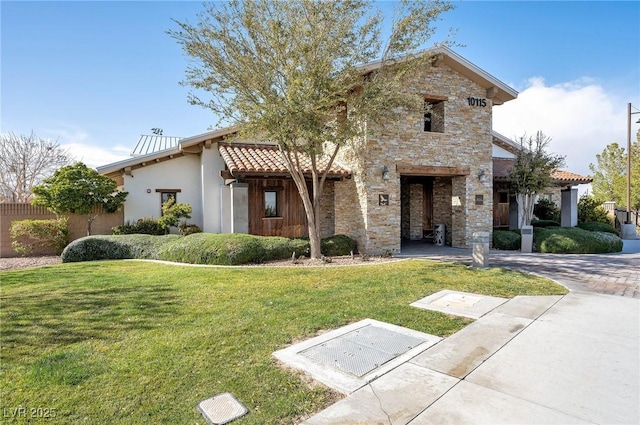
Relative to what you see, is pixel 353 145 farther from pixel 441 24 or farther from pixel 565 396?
pixel 565 396

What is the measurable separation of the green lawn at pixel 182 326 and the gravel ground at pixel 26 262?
2.27 metres

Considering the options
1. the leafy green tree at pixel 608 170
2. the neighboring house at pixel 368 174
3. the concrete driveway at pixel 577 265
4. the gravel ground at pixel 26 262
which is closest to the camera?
the concrete driveway at pixel 577 265

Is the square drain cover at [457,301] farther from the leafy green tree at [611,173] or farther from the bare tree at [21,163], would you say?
the bare tree at [21,163]

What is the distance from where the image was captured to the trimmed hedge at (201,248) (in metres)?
11.6

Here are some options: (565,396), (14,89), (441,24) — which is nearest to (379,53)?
(441,24)

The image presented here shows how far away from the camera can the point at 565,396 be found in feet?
11.4

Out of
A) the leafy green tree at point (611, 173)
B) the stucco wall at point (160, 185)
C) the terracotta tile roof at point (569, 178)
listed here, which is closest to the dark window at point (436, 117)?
the terracotta tile roof at point (569, 178)

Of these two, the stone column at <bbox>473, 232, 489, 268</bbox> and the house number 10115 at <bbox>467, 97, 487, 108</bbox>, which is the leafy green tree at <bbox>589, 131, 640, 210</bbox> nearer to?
the house number 10115 at <bbox>467, 97, 487, 108</bbox>

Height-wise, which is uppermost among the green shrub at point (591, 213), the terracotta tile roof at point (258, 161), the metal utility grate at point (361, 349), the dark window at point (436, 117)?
the dark window at point (436, 117)

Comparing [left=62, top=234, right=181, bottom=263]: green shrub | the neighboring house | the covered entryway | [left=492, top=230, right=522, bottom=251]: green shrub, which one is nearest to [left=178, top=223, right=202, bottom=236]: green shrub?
Answer: the neighboring house

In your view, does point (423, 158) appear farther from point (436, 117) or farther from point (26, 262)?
point (26, 262)

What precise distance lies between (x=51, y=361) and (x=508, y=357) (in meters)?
6.09

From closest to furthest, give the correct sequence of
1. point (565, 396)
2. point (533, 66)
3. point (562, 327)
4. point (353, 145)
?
point (565, 396) < point (562, 327) < point (353, 145) < point (533, 66)

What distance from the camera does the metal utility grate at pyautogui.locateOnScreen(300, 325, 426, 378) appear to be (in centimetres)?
421
